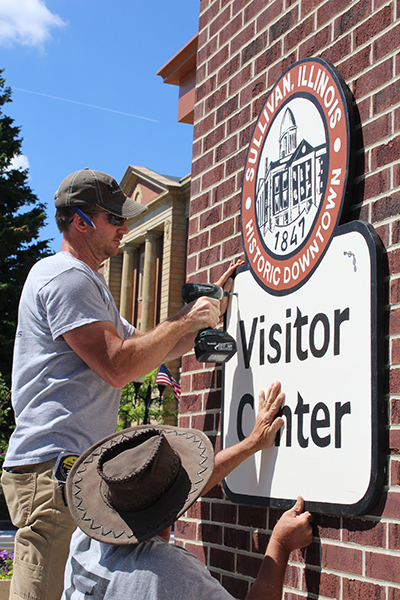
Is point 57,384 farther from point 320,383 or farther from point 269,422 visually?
point 320,383

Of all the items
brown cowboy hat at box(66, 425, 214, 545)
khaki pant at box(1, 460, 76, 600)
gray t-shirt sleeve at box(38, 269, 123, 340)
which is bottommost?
khaki pant at box(1, 460, 76, 600)

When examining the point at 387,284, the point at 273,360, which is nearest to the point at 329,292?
the point at 387,284

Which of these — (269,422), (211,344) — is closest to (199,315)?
(211,344)

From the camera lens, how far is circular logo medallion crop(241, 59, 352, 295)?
2.45 metres

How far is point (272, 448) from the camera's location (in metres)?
2.64

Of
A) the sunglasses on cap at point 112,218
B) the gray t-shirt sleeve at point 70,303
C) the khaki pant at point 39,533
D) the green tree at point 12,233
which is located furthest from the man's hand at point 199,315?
the green tree at point 12,233

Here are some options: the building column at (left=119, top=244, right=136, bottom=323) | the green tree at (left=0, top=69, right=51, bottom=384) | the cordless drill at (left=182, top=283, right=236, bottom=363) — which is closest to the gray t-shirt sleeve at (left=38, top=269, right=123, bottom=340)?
the cordless drill at (left=182, top=283, right=236, bottom=363)

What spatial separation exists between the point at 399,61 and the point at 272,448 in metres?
1.56

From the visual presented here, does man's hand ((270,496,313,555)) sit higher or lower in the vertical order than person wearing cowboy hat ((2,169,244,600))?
lower

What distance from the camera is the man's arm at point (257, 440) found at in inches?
103

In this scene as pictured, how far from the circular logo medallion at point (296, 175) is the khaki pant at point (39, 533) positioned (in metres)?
1.24

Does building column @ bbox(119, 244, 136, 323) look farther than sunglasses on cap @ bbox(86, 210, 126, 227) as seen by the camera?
Yes

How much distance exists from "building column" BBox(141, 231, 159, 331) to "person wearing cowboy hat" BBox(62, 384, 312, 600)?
34544mm

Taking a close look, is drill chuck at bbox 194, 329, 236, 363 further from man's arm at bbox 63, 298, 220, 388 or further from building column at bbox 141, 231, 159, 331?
building column at bbox 141, 231, 159, 331
